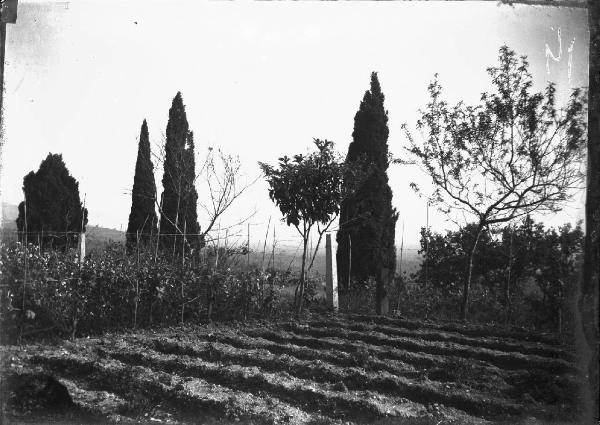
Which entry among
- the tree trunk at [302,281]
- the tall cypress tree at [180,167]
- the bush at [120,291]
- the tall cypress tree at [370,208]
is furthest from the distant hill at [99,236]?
the tall cypress tree at [370,208]

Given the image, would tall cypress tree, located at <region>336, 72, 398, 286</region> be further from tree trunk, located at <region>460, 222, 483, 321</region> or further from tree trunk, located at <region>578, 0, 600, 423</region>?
tree trunk, located at <region>578, 0, 600, 423</region>

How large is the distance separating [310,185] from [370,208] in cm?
303

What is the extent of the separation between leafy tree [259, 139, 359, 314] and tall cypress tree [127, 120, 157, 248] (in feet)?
14.5

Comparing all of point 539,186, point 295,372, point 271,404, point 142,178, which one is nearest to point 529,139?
point 539,186

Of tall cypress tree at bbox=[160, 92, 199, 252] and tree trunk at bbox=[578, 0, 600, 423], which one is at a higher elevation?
tall cypress tree at bbox=[160, 92, 199, 252]

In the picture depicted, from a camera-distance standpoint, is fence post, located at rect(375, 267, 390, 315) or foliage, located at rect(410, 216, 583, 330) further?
fence post, located at rect(375, 267, 390, 315)

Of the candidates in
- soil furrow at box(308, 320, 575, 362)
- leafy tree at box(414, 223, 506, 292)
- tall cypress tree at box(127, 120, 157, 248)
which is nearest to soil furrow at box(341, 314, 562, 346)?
soil furrow at box(308, 320, 575, 362)

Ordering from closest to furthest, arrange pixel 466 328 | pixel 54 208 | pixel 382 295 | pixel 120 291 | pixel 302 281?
pixel 120 291, pixel 466 328, pixel 302 281, pixel 382 295, pixel 54 208

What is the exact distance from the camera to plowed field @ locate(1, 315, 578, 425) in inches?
128

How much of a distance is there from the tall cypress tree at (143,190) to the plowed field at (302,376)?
514 cm

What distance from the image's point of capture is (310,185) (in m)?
7.03

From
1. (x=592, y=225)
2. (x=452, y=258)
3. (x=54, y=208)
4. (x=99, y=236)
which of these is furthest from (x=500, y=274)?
(x=54, y=208)

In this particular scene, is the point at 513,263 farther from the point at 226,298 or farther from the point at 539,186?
the point at 226,298

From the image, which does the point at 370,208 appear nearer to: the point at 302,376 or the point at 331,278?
the point at 331,278
